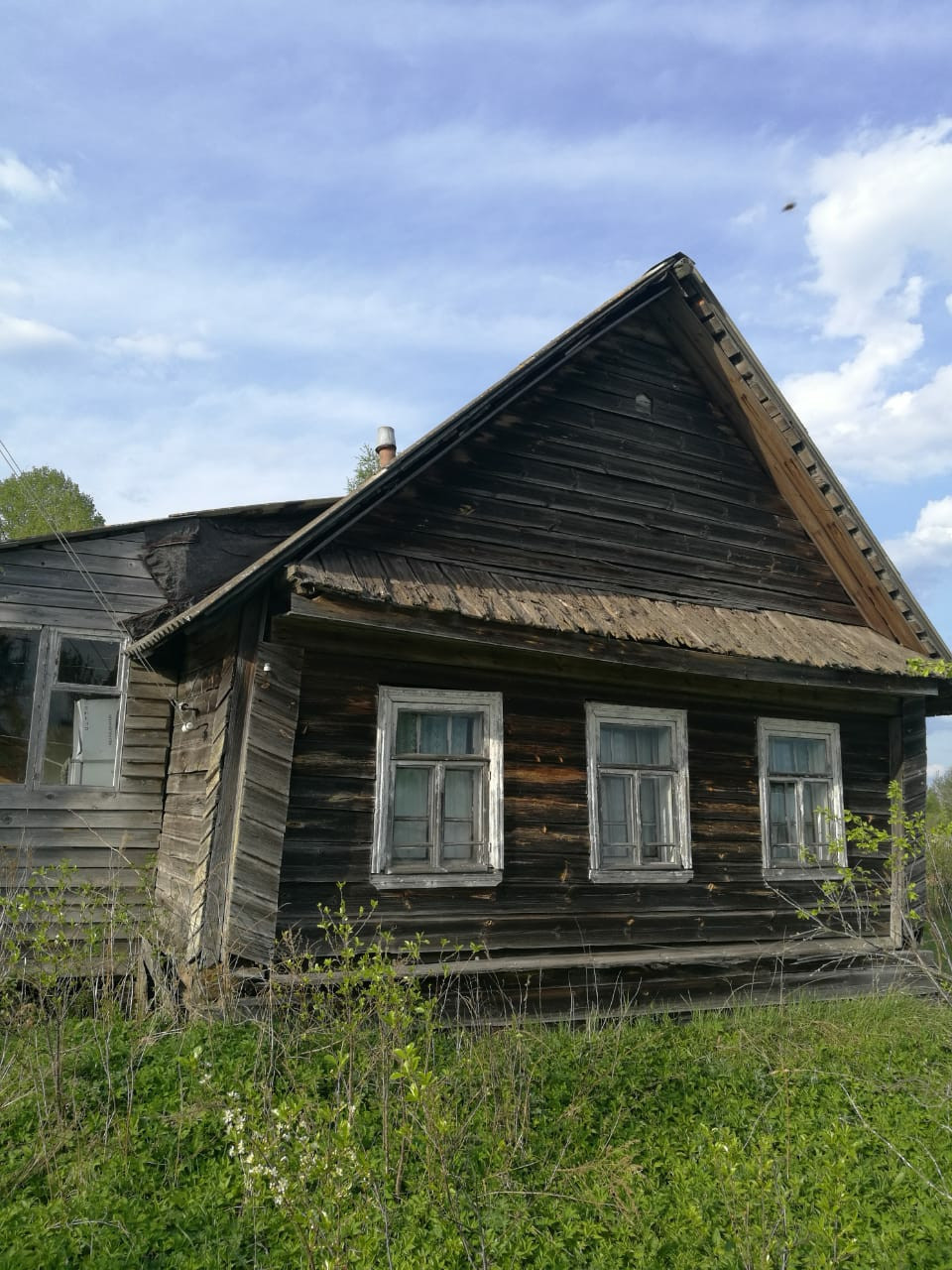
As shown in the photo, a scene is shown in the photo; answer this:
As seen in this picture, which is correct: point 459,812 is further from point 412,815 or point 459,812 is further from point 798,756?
point 798,756

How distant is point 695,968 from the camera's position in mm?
7969

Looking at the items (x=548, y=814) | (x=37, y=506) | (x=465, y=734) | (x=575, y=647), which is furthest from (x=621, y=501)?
(x=37, y=506)

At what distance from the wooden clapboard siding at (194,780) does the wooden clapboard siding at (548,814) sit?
0.61m

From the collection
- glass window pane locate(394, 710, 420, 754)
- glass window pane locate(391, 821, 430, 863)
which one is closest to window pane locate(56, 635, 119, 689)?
glass window pane locate(394, 710, 420, 754)

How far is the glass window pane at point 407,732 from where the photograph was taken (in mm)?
7031

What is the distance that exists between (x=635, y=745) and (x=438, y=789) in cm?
202

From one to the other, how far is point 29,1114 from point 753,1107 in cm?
430

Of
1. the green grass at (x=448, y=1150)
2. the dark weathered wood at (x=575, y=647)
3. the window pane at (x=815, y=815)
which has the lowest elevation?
the green grass at (x=448, y=1150)

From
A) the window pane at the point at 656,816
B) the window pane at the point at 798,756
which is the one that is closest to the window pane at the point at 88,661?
the window pane at the point at 656,816

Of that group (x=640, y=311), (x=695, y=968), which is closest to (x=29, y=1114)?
(x=695, y=968)

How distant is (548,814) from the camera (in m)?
7.40

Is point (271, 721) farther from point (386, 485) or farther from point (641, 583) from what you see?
point (641, 583)

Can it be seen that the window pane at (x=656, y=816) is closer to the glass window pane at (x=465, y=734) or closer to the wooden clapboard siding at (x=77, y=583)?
the glass window pane at (x=465, y=734)

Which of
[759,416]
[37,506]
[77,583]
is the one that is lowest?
[77,583]
